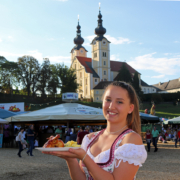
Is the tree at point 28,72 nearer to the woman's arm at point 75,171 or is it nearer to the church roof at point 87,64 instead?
the church roof at point 87,64

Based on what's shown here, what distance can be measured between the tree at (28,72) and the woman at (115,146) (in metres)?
61.4

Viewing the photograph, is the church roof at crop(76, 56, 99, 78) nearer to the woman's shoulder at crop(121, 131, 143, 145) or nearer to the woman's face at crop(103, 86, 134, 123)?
the woman's face at crop(103, 86, 134, 123)

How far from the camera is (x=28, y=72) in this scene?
2437 inches

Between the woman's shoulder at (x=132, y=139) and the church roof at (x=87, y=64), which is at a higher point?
the church roof at (x=87, y=64)

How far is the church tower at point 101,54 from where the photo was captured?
278ft

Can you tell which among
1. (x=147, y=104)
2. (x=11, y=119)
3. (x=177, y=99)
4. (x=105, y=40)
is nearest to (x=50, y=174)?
(x=11, y=119)

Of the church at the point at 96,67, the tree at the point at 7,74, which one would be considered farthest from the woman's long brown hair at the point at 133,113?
the church at the point at 96,67

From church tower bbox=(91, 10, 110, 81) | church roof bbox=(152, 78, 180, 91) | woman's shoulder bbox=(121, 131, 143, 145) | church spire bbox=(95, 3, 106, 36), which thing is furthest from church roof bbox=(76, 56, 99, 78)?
woman's shoulder bbox=(121, 131, 143, 145)

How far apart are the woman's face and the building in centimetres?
10592

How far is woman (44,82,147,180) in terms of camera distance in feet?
5.57

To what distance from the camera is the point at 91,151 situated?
205 centimetres

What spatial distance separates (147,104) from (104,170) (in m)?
72.2

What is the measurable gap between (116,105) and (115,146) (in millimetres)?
334

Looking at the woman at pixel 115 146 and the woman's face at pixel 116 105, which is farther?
the woman's face at pixel 116 105
